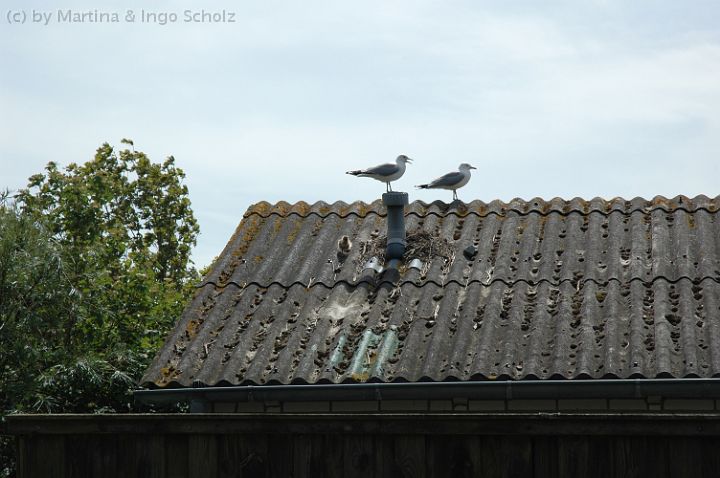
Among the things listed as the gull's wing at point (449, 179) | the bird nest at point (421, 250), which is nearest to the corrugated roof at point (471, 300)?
the bird nest at point (421, 250)

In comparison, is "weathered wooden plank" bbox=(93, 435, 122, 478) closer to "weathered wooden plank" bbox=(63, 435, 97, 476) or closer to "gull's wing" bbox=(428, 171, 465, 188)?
"weathered wooden plank" bbox=(63, 435, 97, 476)

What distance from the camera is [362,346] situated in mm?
8328

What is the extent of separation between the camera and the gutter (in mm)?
7281

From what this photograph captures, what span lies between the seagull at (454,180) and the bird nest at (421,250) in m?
1.67

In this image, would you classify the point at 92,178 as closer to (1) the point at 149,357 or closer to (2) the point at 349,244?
(1) the point at 149,357

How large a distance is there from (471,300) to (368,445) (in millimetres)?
4510

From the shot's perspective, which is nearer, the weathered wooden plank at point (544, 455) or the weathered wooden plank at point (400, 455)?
the weathered wooden plank at point (544, 455)

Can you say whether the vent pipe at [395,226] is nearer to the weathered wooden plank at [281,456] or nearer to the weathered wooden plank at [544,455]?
the weathered wooden plank at [281,456]

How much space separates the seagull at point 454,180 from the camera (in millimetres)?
11703

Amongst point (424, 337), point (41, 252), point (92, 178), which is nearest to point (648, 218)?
point (424, 337)

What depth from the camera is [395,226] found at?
10.1m

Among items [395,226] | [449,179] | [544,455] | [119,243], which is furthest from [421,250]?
[119,243]

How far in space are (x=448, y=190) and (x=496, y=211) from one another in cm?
108

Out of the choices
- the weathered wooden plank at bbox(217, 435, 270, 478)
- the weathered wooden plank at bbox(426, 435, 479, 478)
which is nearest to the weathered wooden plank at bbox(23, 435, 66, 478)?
the weathered wooden plank at bbox(217, 435, 270, 478)
